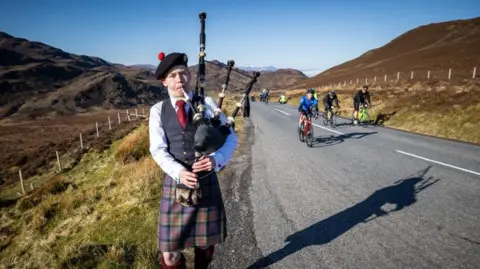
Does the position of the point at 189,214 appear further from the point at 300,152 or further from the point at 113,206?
the point at 300,152

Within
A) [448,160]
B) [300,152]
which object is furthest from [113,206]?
[448,160]

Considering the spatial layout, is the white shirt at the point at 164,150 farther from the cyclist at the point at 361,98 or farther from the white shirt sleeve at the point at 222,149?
the cyclist at the point at 361,98

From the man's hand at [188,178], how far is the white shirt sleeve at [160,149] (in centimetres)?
5

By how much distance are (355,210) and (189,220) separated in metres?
3.48

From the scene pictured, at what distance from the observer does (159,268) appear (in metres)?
3.55

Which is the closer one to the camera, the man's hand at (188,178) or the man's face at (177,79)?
the man's hand at (188,178)

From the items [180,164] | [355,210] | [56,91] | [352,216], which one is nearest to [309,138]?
[355,210]

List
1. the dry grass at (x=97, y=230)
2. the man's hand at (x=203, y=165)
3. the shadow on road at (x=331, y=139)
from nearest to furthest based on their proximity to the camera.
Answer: the man's hand at (x=203, y=165)
the dry grass at (x=97, y=230)
the shadow on road at (x=331, y=139)

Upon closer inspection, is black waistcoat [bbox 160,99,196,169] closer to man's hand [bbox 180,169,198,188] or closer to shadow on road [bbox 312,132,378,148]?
man's hand [bbox 180,169,198,188]

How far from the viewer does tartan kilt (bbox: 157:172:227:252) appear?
2637 millimetres

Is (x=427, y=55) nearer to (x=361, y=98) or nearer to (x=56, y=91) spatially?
(x=361, y=98)

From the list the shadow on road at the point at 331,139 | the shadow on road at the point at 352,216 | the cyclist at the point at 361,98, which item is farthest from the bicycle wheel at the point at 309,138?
the cyclist at the point at 361,98

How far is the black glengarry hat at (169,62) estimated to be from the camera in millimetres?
2523

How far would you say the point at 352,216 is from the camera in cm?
484
